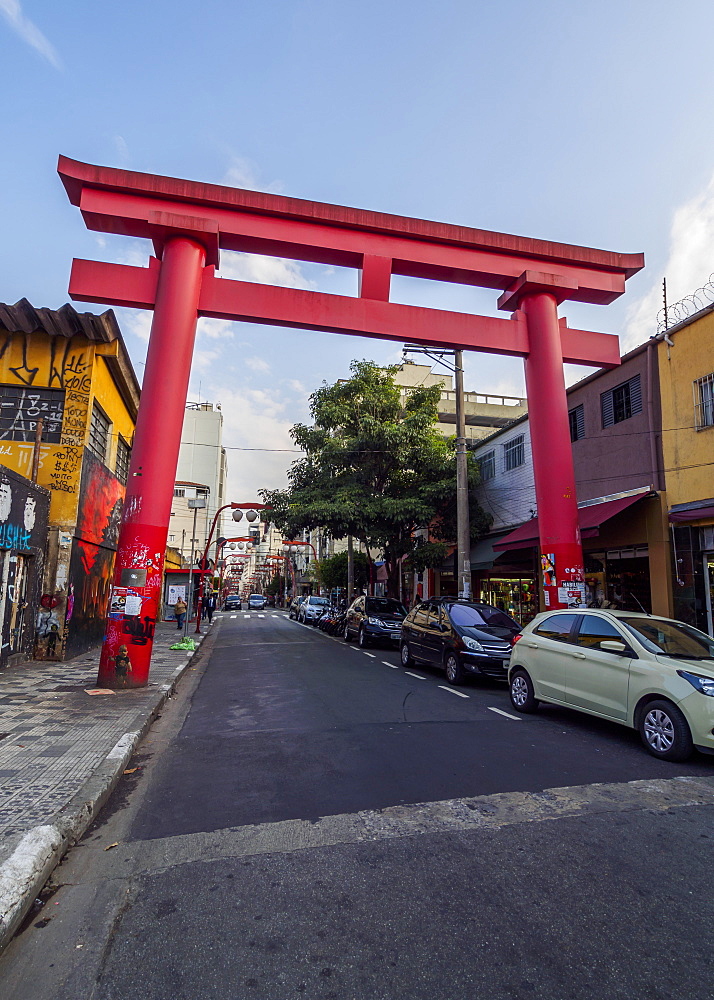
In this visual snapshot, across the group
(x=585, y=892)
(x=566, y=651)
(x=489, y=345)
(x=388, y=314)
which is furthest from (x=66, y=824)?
(x=489, y=345)

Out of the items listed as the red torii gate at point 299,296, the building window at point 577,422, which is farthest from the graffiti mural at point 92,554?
the building window at point 577,422

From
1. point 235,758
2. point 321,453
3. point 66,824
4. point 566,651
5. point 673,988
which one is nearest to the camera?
point 673,988

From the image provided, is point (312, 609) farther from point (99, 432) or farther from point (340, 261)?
point (340, 261)

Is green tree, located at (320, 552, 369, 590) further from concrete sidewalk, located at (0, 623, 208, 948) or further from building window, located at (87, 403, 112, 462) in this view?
concrete sidewalk, located at (0, 623, 208, 948)

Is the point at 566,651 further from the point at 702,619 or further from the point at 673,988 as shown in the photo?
the point at 702,619

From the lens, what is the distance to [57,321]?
1401cm

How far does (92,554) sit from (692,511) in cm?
1460

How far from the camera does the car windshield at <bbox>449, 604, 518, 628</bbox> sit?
486 inches

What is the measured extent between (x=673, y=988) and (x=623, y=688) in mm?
4734

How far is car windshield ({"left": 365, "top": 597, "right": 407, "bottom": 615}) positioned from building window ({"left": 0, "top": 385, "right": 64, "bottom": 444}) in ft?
37.9

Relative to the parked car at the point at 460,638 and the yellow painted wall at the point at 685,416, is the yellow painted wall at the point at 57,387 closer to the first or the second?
the parked car at the point at 460,638

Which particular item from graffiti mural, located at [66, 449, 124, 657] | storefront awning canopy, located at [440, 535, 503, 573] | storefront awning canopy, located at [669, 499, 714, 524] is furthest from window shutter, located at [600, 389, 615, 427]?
graffiti mural, located at [66, 449, 124, 657]

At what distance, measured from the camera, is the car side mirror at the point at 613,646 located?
7.25 metres

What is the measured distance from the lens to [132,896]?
3.49 meters
